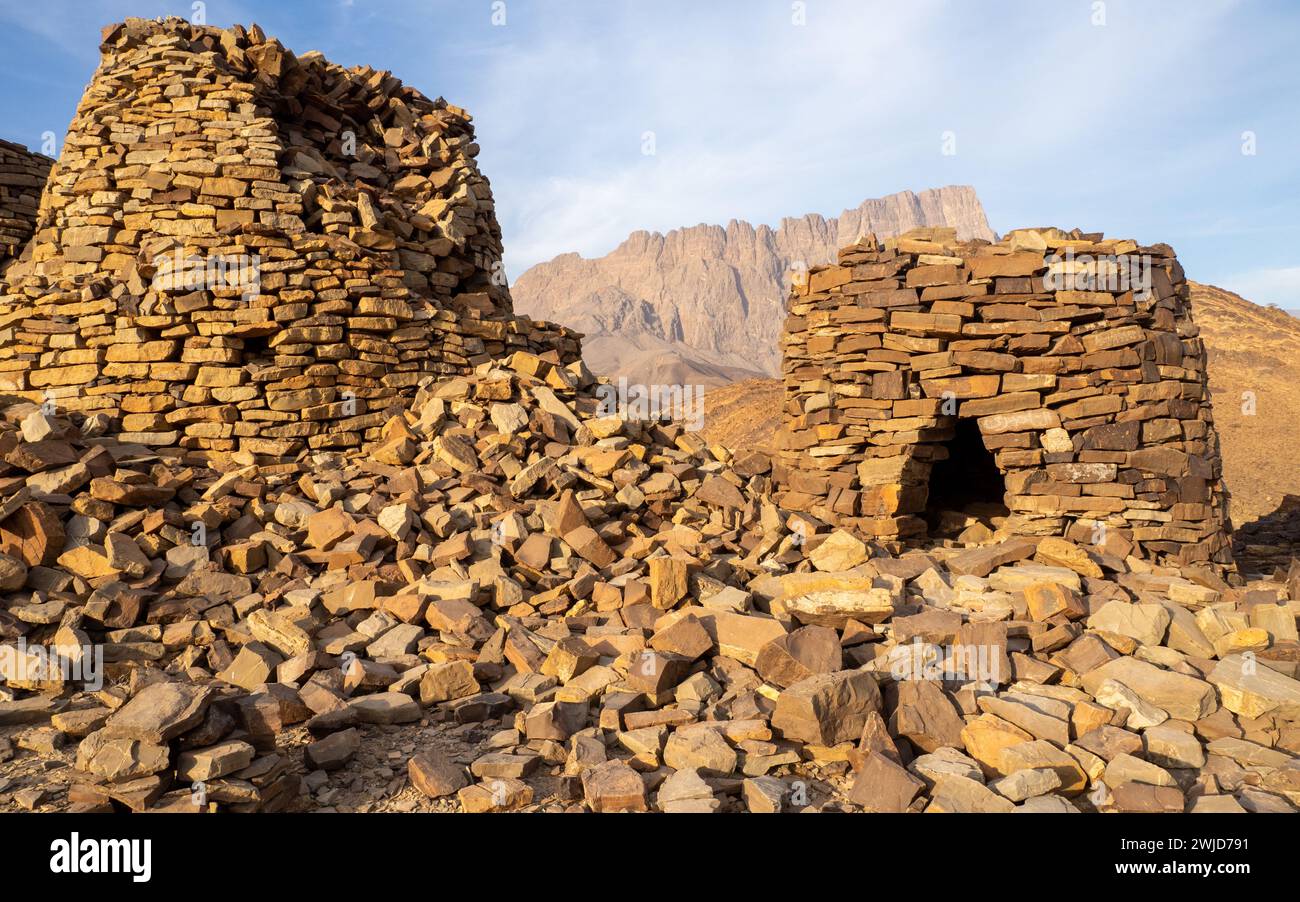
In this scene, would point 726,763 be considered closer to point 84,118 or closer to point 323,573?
point 323,573

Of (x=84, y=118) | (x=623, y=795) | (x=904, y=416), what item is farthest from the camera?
(x=84, y=118)

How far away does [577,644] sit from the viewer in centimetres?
470

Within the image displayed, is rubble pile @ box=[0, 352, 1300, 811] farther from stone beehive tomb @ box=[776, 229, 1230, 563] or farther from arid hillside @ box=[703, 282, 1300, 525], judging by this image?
arid hillside @ box=[703, 282, 1300, 525]

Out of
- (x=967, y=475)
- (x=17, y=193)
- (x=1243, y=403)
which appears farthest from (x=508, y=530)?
(x=1243, y=403)

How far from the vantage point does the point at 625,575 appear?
572 centimetres

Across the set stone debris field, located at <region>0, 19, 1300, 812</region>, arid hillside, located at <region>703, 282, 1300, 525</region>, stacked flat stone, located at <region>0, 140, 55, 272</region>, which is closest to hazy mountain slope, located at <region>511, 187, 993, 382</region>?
arid hillside, located at <region>703, 282, 1300, 525</region>

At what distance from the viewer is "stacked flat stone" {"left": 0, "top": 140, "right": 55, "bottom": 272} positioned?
1062 centimetres

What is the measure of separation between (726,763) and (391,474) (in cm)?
436

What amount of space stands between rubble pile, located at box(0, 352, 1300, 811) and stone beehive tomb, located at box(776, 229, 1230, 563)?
0.64 meters

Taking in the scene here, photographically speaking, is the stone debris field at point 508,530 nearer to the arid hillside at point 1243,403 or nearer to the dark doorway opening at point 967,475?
the dark doorway opening at point 967,475

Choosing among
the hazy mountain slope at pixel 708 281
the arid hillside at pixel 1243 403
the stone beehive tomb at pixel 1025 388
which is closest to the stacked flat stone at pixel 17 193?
the stone beehive tomb at pixel 1025 388

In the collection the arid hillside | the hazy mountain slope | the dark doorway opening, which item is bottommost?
the dark doorway opening

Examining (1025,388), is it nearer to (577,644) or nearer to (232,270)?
(577,644)

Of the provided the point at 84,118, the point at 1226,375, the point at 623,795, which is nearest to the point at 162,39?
the point at 84,118
